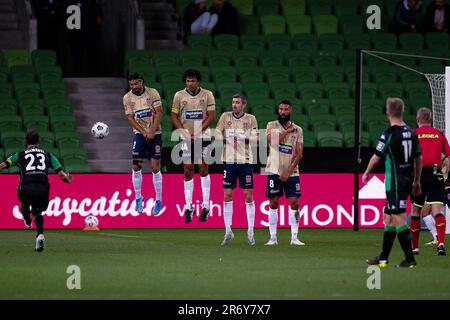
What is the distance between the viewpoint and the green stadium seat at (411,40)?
30.2m

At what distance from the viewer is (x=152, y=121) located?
66.9ft

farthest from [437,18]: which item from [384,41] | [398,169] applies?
[398,169]

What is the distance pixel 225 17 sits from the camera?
97.8ft

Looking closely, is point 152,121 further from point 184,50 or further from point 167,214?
point 184,50

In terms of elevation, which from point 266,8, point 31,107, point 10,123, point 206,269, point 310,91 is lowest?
point 206,269

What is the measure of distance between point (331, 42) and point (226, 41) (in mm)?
2554

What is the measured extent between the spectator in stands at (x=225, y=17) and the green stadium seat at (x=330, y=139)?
4.92 m

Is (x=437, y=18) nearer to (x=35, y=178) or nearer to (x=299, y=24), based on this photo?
(x=299, y=24)

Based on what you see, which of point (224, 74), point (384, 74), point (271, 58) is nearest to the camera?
point (224, 74)

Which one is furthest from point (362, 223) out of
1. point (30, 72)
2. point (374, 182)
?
point (30, 72)

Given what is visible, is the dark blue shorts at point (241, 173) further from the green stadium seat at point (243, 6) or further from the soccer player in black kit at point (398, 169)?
the green stadium seat at point (243, 6)

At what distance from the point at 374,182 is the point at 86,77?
937 cm

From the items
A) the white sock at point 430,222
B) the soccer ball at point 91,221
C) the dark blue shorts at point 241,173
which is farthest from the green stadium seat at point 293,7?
the white sock at point 430,222

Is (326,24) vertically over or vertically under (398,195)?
over
